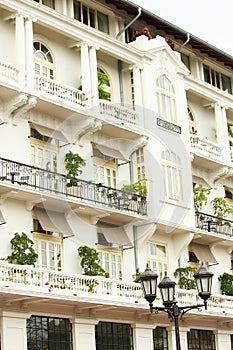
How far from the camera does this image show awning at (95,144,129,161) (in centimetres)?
3575

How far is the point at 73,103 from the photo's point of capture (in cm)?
3359

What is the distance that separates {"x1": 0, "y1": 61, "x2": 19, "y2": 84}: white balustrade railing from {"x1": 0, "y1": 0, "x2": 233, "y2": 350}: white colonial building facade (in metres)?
0.06

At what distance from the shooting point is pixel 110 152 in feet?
119

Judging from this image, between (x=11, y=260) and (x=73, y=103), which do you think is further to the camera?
(x=73, y=103)

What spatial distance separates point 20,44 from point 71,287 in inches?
359

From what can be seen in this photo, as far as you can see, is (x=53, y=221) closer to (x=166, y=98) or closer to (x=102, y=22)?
(x=166, y=98)

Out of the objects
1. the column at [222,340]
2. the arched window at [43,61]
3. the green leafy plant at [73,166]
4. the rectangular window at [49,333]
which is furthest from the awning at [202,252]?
the arched window at [43,61]

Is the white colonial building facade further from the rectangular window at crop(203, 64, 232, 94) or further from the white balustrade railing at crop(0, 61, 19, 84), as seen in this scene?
the rectangular window at crop(203, 64, 232, 94)

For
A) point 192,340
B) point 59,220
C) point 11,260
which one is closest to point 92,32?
point 59,220

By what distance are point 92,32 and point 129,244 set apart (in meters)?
8.70

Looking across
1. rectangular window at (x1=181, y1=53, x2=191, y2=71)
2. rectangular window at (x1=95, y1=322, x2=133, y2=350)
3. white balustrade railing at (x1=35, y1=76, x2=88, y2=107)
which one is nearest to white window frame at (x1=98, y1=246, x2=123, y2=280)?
rectangular window at (x1=95, y1=322, x2=133, y2=350)

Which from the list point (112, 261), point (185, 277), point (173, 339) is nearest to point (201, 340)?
point (173, 339)

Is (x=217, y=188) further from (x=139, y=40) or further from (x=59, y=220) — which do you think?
(x=59, y=220)

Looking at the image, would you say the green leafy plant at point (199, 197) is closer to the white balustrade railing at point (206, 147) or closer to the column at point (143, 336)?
the white balustrade railing at point (206, 147)
